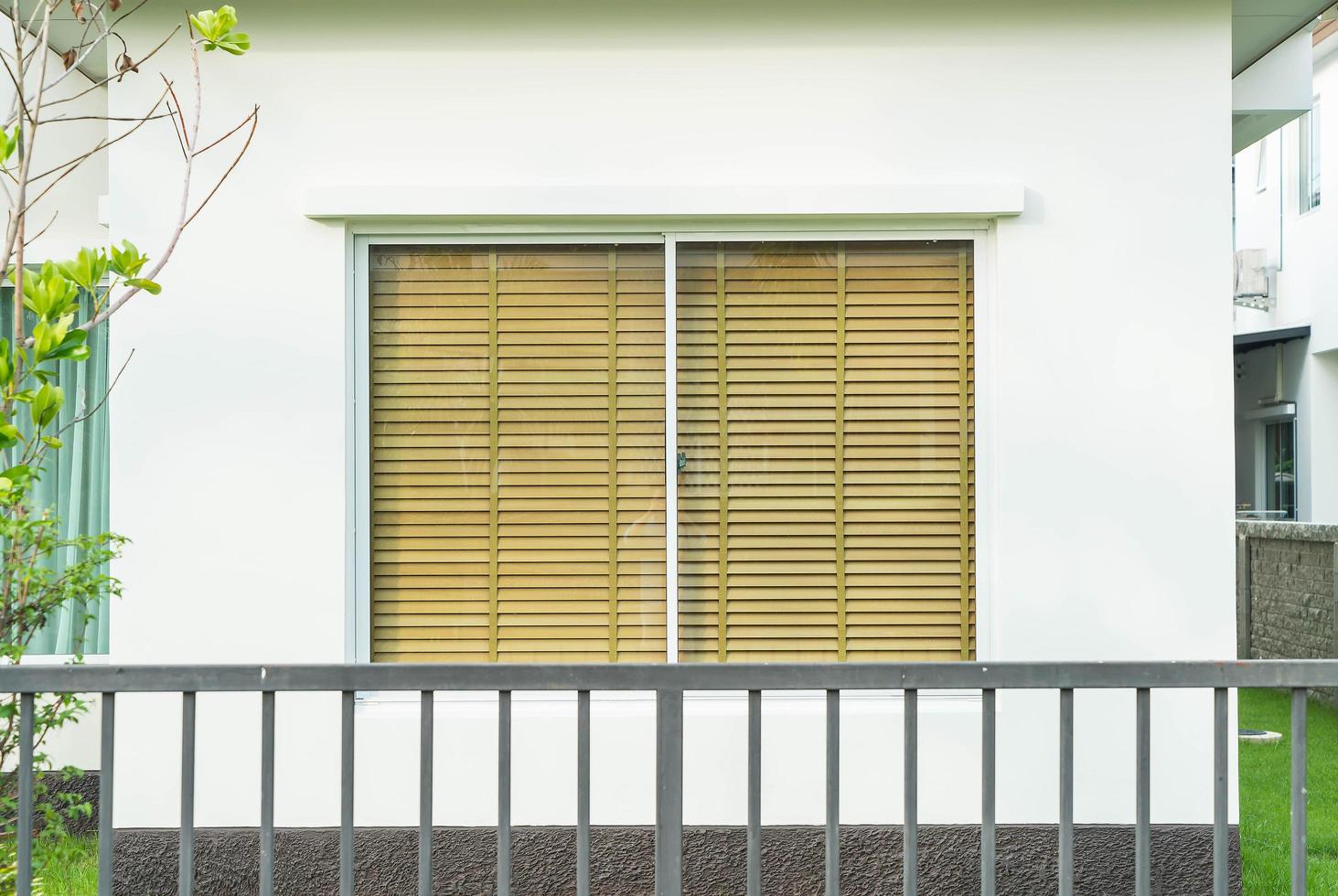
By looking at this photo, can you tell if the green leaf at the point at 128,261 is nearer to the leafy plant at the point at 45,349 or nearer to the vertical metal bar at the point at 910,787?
the leafy plant at the point at 45,349

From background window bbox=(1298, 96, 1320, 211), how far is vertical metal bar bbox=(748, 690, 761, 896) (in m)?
11.6

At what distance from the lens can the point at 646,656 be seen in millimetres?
3793

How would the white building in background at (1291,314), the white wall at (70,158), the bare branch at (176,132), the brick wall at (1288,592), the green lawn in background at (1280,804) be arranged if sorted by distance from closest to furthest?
the bare branch at (176,132) → the green lawn in background at (1280,804) → the white wall at (70,158) → the brick wall at (1288,592) → the white building in background at (1291,314)

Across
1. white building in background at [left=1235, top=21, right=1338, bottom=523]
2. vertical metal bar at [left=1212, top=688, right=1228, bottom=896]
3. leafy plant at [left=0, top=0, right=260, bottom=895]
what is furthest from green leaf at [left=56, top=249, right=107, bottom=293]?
white building in background at [left=1235, top=21, right=1338, bottom=523]

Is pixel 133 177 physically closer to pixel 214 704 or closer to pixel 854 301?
pixel 214 704

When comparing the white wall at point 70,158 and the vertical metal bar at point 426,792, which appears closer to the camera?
the vertical metal bar at point 426,792

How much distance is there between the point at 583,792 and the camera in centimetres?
216

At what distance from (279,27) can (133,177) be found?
0.75m

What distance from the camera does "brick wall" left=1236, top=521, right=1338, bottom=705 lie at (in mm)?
7051

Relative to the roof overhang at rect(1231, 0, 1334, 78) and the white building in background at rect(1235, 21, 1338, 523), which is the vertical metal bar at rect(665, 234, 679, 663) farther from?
the white building in background at rect(1235, 21, 1338, 523)

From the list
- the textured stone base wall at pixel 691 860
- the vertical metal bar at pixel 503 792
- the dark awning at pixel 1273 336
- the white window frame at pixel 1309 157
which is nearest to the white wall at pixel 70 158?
the textured stone base wall at pixel 691 860

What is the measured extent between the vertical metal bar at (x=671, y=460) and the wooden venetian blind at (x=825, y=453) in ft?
0.12

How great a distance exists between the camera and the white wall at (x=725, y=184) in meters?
3.62

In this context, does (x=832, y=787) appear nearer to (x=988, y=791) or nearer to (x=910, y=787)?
(x=910, y=787)
